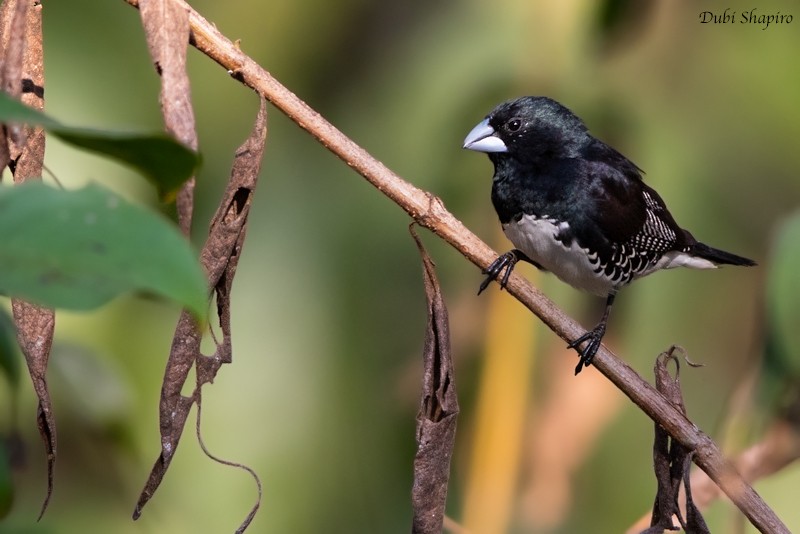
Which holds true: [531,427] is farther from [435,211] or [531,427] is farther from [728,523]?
[435,211]

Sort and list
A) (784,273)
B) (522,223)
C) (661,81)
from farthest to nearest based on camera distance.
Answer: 1. (661,81)
2. (522,223)
3. (784,273)

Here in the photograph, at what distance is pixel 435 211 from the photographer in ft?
5.28

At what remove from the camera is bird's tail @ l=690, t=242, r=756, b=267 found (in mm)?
2873

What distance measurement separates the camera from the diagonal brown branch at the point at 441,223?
1.48 m

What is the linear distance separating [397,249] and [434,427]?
1385mm

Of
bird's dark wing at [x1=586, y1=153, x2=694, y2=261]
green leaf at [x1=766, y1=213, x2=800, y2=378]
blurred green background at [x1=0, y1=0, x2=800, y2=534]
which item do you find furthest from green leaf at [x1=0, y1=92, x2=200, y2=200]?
bird's dark wing at [x1=586, y1=153, x2=694, y2=261]

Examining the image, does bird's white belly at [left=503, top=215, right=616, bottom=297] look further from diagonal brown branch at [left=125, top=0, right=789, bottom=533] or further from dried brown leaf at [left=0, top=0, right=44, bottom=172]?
dried brown leaf at [left=0, top=0, right=44, bottom=172]

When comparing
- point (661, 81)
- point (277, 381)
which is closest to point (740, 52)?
point (661, 81)

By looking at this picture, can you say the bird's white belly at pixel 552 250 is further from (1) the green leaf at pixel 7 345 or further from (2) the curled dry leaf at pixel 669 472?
(1) the green leaf at pixel 7 345

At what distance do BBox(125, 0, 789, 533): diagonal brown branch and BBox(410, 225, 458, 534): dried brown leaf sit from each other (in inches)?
6.0

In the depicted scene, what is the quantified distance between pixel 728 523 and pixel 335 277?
1.19 meters

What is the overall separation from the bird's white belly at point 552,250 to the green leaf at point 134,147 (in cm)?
188

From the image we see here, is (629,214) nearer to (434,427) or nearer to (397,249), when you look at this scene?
(397,249)

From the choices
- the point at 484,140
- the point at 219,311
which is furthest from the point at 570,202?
the point at 219,311
